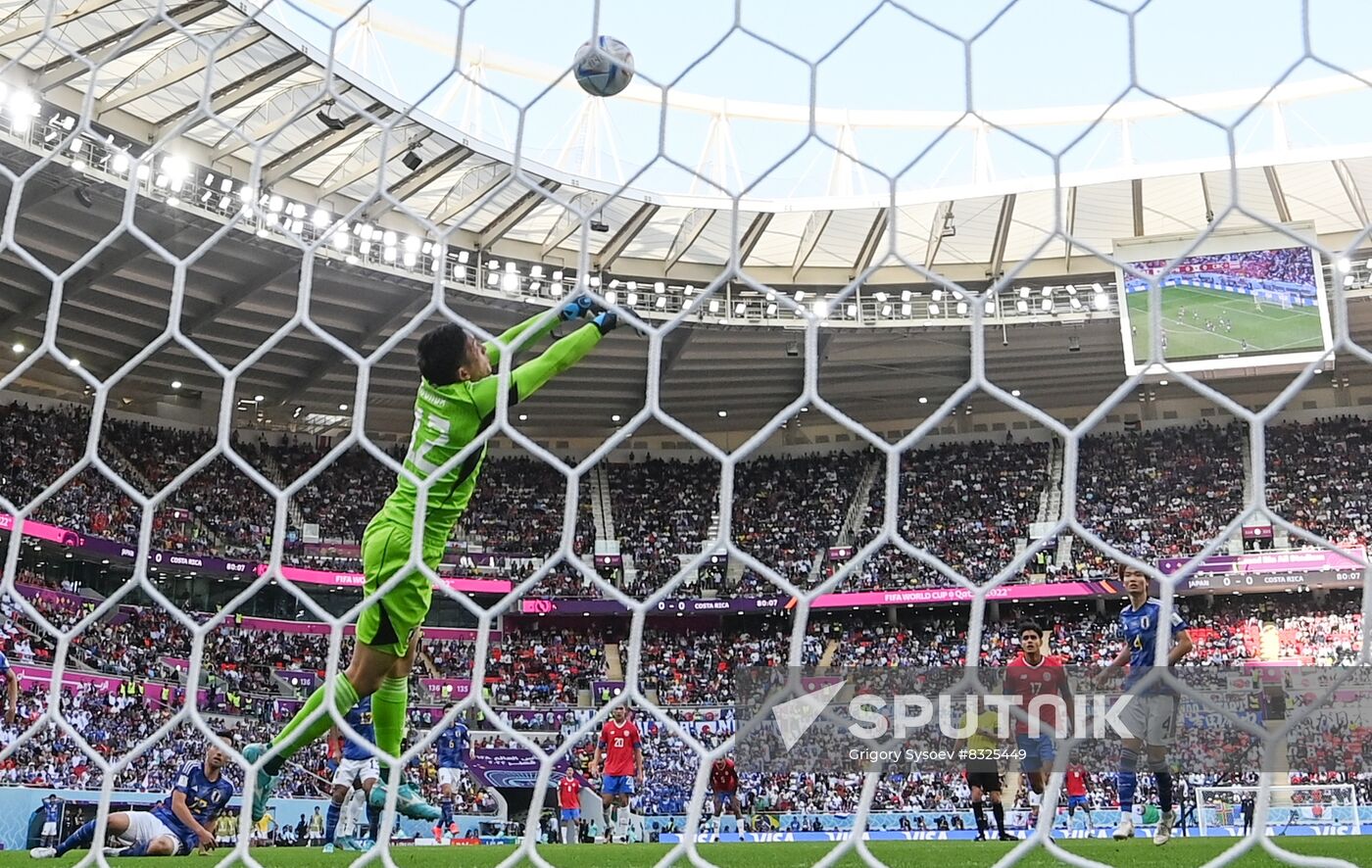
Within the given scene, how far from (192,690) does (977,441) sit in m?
25.6

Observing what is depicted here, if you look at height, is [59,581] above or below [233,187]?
below

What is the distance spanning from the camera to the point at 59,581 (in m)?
19.5

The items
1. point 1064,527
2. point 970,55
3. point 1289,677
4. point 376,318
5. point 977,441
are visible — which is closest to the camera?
point 1064,527

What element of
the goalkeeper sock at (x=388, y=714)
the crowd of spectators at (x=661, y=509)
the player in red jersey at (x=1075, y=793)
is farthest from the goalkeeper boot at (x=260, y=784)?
the crowd of spectators at (x=661, y=509)

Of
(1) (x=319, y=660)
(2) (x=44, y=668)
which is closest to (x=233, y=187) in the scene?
(2) (x=44, y=668)

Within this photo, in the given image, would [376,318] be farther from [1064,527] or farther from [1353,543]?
[1064,527]

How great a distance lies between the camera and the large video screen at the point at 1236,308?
1677 centimetres

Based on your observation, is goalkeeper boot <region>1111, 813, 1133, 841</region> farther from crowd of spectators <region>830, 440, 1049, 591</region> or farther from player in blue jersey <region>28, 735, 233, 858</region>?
crowd of spectators <region>830, 440, 1049, 591</region>

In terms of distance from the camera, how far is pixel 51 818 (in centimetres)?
1038

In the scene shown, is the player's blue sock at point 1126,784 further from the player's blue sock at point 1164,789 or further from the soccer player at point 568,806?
the soccer player at point 568,806

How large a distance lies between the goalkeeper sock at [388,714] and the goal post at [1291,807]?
916 cm

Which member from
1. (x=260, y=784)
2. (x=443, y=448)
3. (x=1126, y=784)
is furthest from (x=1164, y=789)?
(x=260, y=784)

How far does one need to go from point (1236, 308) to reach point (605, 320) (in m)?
16.8

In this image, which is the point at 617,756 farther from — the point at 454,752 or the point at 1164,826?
the point at 454,752
